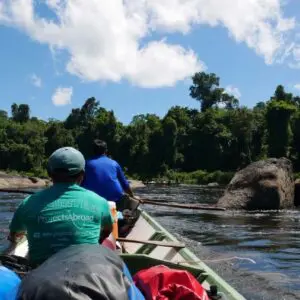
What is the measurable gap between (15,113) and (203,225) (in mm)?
77393

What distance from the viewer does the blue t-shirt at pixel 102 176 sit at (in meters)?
6.43

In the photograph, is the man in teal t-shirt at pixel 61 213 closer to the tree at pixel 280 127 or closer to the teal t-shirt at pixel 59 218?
the teal t-shirt at pixel 59 218

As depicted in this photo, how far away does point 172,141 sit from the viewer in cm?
6353

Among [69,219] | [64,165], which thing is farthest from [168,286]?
[64,165]

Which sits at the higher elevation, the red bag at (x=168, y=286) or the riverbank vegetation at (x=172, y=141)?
the riverbank vegetation at (x=172, y=141)

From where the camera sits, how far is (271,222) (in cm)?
1383

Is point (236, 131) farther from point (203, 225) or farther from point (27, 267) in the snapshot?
point (27, 267)

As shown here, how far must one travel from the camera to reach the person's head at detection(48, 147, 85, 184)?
3.21 meters

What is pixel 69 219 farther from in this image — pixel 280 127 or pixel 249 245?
pixel 280 127

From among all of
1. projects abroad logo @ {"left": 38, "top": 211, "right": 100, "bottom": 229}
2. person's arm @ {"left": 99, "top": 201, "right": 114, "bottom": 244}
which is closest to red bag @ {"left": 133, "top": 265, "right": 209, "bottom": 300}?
person's arm @ {"left": 99, "top": 201, "right": 114, "bottom": 244}

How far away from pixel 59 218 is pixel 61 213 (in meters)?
0.03

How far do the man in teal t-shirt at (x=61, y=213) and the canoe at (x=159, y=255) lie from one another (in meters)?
0.88

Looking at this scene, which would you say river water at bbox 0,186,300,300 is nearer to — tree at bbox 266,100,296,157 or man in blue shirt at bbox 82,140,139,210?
man in blue shirt at bbox 82,140,139,210

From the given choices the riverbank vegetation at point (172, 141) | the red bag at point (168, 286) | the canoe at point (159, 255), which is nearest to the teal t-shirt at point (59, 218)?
the red bag at point (168, 286)
